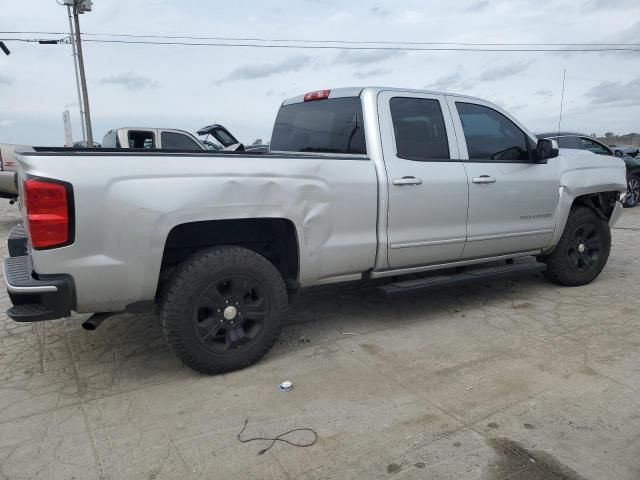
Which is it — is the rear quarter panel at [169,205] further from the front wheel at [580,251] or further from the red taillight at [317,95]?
the front wheel at [580,251]

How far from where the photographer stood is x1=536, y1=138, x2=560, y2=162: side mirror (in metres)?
4.76

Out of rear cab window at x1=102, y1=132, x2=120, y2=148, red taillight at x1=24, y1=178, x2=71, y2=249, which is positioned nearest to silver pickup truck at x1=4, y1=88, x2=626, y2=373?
red taillight at x1=24, y1=178, x2=71, y2=249

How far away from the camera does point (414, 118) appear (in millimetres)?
4277

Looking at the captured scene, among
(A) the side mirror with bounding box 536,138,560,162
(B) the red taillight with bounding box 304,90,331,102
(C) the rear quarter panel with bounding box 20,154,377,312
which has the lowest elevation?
(C) the rear quarter panel with bounding box 20,154,377,312

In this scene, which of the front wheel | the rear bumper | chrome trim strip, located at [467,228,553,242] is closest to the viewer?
the rear bumper

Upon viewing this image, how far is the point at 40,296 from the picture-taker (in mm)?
2941

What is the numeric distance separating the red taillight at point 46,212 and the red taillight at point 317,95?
7.95 feet

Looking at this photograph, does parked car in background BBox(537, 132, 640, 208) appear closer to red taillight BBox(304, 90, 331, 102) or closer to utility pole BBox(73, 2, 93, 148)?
red taillight BBox(304, 90, 331, 102)

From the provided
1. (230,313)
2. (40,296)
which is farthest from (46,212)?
(230,313)

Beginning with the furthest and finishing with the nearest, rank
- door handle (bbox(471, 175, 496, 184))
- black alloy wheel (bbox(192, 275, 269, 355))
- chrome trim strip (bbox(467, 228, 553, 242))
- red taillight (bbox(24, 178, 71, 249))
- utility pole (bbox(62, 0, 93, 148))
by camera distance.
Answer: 1. utility pole (bbox(62, 0, 93, 148))
2. chrome trim strip (bbox(467, 228, 553, 242))
3. door handle (bbox(471, 175, 496, 184))
4. black alloy wheel (bbox(192, 275, 269, 355))
5. red taillight (bbox(24, 178, 71, 249))

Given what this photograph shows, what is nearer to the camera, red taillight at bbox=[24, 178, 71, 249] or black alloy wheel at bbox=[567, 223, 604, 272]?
red taillight at bbox=[24, 178, 71, 249]

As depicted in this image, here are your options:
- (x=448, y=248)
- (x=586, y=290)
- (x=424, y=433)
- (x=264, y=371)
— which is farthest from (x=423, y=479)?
(x=586, y=290)

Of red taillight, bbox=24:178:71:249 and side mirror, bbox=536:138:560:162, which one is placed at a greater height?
side mirror, bbox=536:138:560:162

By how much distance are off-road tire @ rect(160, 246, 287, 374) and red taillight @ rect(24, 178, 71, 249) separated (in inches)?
28.5
